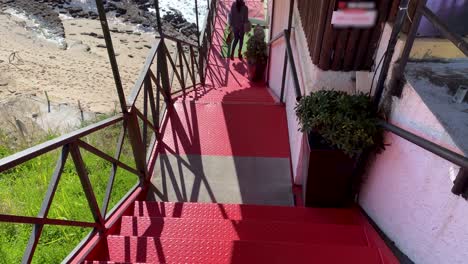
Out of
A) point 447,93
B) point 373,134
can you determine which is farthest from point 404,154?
point 447,93

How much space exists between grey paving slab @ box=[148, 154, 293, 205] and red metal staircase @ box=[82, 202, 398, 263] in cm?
31

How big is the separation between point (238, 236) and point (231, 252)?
0.27 meters

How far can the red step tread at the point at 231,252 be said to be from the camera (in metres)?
2.13

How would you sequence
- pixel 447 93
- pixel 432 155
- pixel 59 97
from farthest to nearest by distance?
pixel 59 97, pixel 447 93, pixel 432 155

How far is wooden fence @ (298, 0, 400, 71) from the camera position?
224 cm

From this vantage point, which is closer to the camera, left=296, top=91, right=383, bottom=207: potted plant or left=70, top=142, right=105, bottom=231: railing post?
left=70, top=142, right=105, bottom=231: railing post

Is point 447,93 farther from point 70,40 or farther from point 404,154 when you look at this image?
point 70,40

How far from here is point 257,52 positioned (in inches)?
279

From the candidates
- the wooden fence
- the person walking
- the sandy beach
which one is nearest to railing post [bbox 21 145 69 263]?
the wooden fence

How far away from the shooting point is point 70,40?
1173 cm

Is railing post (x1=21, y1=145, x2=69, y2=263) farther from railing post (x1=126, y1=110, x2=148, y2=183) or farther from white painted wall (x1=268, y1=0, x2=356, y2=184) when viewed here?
white painted wall (x1=268, y1=0, x2=356, y2=184)

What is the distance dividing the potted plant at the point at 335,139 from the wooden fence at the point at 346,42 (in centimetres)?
24

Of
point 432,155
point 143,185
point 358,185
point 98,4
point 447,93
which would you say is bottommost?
point 143,185

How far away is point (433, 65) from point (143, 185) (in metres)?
2.45
